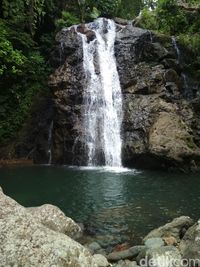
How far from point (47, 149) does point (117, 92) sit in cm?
472

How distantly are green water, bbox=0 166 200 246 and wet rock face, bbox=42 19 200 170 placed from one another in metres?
1.31

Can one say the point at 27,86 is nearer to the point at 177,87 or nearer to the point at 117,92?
the point at 117,92

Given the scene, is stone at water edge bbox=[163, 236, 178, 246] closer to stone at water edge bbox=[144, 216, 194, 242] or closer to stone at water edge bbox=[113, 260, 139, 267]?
stone at water edge bbox=[144, 216, 194, 242]

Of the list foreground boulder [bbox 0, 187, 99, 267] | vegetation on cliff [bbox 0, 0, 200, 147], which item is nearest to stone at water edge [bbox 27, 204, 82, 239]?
foreground boulder [bbox 0, 187, 99, 267]

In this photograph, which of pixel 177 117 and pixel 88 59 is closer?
pixel 177 117

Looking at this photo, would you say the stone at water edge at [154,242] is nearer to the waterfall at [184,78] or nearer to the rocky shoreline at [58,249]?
the rocky shoreline at [58,249]

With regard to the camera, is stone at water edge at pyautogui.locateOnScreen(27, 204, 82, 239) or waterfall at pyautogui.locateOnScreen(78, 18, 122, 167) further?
waterfall at pyautogui.locateOnScreen(78, 18, 122, 167)

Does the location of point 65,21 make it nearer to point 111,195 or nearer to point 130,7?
point 130,7

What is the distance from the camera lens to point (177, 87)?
1952 centimetres

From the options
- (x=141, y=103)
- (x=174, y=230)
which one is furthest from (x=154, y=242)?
(x=141, y=103)

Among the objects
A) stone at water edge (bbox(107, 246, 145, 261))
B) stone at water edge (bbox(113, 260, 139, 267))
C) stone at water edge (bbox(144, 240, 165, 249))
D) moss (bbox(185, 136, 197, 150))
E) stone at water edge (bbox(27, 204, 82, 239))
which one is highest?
moss (bbox(185, 136, 197, 150))

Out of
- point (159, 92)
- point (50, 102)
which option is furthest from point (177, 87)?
point (50, 102)

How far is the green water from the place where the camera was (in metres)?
9.49

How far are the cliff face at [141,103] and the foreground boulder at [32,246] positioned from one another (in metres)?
11.8
